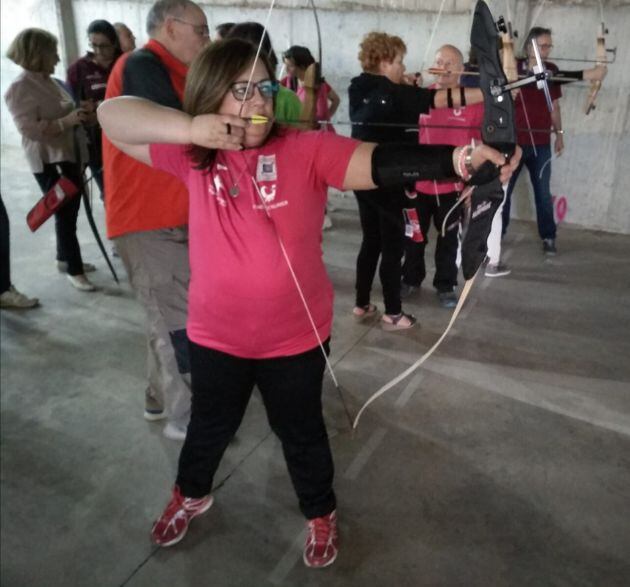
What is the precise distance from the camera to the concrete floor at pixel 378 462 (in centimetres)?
164

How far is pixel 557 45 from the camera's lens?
4.20 m

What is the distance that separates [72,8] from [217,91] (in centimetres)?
623

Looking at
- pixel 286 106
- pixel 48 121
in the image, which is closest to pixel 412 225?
pixel 286 106

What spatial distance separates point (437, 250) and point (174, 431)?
1.80 metres

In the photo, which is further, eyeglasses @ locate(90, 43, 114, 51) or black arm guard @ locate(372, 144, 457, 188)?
eyeglasses @ locate(90, 43, 114, 51)

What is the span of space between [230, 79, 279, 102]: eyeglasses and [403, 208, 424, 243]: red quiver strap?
1.64 meters

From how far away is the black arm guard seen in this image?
1.16 metres

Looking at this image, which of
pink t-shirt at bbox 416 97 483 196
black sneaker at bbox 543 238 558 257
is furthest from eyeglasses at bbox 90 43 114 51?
black sneaker at bbox 543 238 558 257

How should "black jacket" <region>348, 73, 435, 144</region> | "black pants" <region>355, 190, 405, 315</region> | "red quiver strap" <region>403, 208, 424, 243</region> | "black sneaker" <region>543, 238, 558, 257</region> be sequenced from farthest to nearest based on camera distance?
"black sneaker" <region>543, 238, 558, 257</region> → "red quiver strap" <region>403, 208, 424, 243</region> → "black pants" <region>355, 190, 405, 315</region> → "black jacket" <region>348, 73, 435, 144</region>

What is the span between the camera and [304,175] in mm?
1274

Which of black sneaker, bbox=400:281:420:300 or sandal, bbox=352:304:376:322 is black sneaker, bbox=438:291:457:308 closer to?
black sneaker, bbox=400:281:420:300

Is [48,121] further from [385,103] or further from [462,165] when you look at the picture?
[462,165]

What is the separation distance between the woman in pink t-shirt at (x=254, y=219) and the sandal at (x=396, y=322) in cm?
148

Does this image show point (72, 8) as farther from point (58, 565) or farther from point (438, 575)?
point (438, 575)
